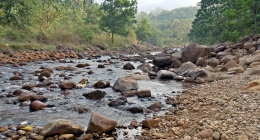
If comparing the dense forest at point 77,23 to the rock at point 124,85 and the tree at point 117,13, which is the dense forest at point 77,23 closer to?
the tree at point 117,13

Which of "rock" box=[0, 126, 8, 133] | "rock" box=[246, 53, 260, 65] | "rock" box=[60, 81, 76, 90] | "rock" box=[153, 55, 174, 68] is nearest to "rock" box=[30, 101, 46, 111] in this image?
"rock" box=[0, 126, 8, 133]

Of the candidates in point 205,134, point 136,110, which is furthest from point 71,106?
point 205,134

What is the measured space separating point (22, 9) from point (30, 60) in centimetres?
829

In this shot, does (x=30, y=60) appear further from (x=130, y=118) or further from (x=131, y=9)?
(x=131, y=9)

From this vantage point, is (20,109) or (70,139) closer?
(70,139)

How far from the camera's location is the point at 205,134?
12.5ft

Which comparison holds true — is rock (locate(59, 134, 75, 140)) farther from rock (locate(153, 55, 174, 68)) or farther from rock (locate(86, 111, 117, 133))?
rock (locate(153, 55, 174, 68))

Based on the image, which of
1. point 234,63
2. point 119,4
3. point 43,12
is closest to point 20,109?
point 234,63

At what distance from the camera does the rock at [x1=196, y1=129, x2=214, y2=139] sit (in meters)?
3.78

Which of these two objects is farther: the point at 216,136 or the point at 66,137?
the point at 66,137

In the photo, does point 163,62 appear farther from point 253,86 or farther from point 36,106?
point 36,106

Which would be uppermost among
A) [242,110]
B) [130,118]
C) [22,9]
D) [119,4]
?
[119,4]

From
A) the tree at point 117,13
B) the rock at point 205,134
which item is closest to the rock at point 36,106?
the rock at point 205,134

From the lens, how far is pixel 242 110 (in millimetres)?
4664
